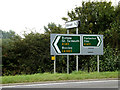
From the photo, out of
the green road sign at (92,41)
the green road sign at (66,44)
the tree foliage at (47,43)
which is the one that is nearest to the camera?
the green road sign at (66,44)

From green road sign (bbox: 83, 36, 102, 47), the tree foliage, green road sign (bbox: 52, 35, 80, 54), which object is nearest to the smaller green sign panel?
green road sign (bbox: 52, 35, 80, 54)

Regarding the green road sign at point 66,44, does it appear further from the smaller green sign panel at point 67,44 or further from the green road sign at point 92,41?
the green road sign at point 92,41

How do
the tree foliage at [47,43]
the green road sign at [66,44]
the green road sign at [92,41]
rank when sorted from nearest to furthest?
the green road sign at [66,44] < the green road sign at [92,41] < the tree foliage at [47,43]

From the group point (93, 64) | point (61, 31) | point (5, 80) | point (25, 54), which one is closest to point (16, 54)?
point (25, 54)

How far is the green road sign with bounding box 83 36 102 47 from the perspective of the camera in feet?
53.4

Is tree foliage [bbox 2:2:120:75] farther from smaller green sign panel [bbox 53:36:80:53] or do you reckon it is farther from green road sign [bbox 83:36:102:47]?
smaller green sign panel [bbox 53:36:80:53]

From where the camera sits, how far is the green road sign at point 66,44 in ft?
51.3

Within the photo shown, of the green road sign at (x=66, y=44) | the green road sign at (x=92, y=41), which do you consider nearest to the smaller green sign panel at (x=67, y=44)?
the green road sign at (x=66, y=44)

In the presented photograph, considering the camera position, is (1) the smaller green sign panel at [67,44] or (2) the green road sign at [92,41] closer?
(1) the smaller green sign panel at [67,44]

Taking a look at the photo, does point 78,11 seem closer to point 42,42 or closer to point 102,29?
point 102,29

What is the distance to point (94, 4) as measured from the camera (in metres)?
23.3

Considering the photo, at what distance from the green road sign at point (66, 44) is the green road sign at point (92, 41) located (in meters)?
0.55

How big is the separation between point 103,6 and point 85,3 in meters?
1.92

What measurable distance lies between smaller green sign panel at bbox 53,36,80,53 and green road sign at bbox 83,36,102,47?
547 mm
